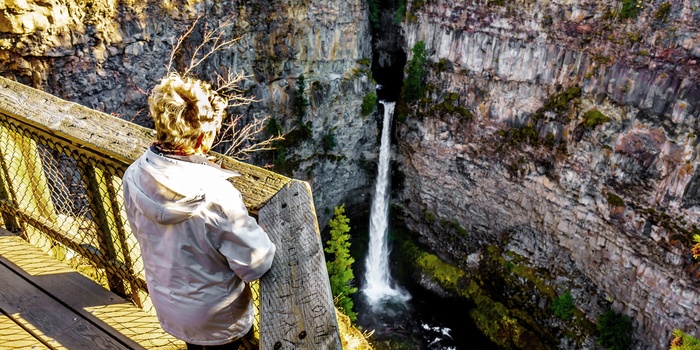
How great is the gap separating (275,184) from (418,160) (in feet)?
70.8

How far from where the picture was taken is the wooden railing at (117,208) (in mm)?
2100

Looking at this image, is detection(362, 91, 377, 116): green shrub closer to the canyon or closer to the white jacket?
the canyon

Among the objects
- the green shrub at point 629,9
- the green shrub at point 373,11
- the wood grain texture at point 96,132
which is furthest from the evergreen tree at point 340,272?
the wood grain texture at point 96,132

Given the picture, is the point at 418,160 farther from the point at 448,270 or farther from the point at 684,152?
the point at 684,152

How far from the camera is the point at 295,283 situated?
7.22 ft

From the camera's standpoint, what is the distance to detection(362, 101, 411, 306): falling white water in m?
22.5

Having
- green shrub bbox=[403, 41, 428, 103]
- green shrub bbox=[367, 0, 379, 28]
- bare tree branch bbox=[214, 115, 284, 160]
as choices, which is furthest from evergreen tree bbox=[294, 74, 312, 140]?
green shrub bbox=[403, 41, 428, 103]

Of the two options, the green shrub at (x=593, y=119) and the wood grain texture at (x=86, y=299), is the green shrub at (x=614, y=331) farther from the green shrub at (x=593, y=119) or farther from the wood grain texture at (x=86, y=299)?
the wood grain texture at (x=86, y=299)

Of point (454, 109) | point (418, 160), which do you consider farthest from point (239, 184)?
point (418, 160)

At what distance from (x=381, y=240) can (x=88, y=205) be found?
71.5 ft

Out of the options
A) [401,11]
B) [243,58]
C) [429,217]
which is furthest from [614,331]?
[243,58]

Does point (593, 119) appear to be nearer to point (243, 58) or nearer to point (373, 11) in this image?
point (373, 11)

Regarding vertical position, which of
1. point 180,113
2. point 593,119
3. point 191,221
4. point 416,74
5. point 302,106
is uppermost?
point 180,113

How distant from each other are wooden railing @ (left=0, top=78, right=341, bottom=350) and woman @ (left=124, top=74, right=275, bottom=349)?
19cm
